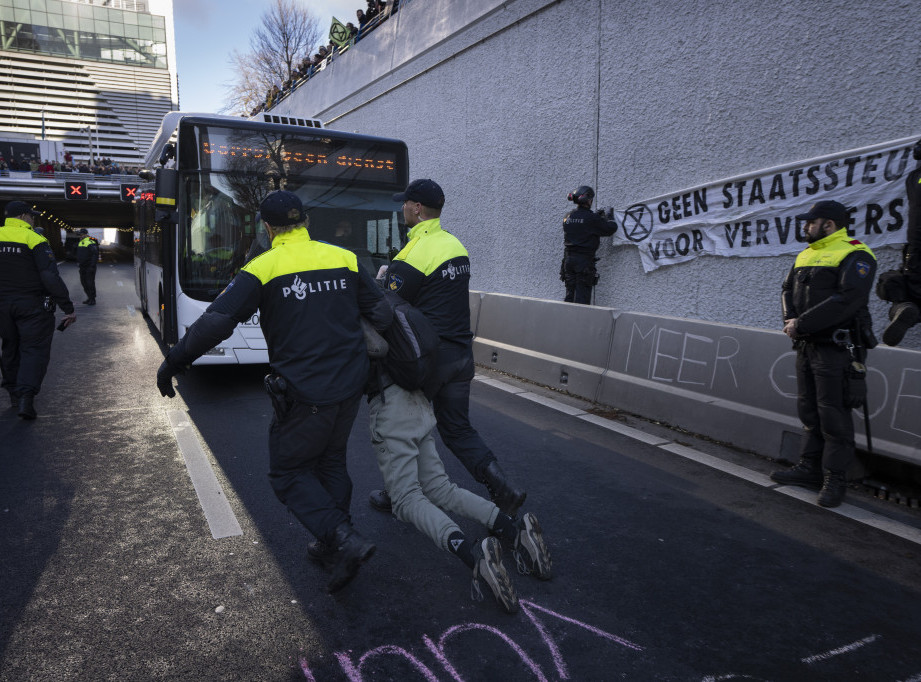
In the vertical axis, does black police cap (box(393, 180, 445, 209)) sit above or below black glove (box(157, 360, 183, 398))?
above

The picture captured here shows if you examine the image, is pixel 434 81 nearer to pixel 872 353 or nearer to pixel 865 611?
pixel 872 353

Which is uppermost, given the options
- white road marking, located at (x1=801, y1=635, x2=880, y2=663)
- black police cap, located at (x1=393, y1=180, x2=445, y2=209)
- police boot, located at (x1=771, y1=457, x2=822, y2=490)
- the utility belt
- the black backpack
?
black police cap, located at (x1=393, y1=180, x2=445, y2=209)

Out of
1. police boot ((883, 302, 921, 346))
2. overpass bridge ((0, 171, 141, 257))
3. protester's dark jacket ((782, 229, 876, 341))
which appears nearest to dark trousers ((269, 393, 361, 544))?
protester's dark jacket ((782, 229, 876, 341))

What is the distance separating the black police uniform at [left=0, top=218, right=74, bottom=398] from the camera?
6.10m

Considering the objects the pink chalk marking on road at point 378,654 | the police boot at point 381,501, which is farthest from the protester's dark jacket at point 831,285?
the pink chalk marking on road at point 378,654

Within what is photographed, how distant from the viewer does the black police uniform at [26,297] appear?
6102 mm

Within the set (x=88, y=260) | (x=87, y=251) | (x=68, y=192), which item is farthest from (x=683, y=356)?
(x=68, y=192)

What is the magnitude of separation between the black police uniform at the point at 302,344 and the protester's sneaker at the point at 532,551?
87 cm

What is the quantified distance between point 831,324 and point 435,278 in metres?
2.54

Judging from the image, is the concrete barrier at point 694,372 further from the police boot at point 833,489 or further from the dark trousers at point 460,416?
the dark trousers at point 460,416

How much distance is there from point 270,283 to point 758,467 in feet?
12.4

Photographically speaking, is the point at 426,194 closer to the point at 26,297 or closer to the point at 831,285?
the point at 831,285

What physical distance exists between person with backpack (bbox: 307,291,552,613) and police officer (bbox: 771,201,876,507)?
7.21 feet

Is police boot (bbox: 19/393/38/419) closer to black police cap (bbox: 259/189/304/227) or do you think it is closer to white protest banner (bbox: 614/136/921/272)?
black police cap (bbox: 259/189/304/227)
